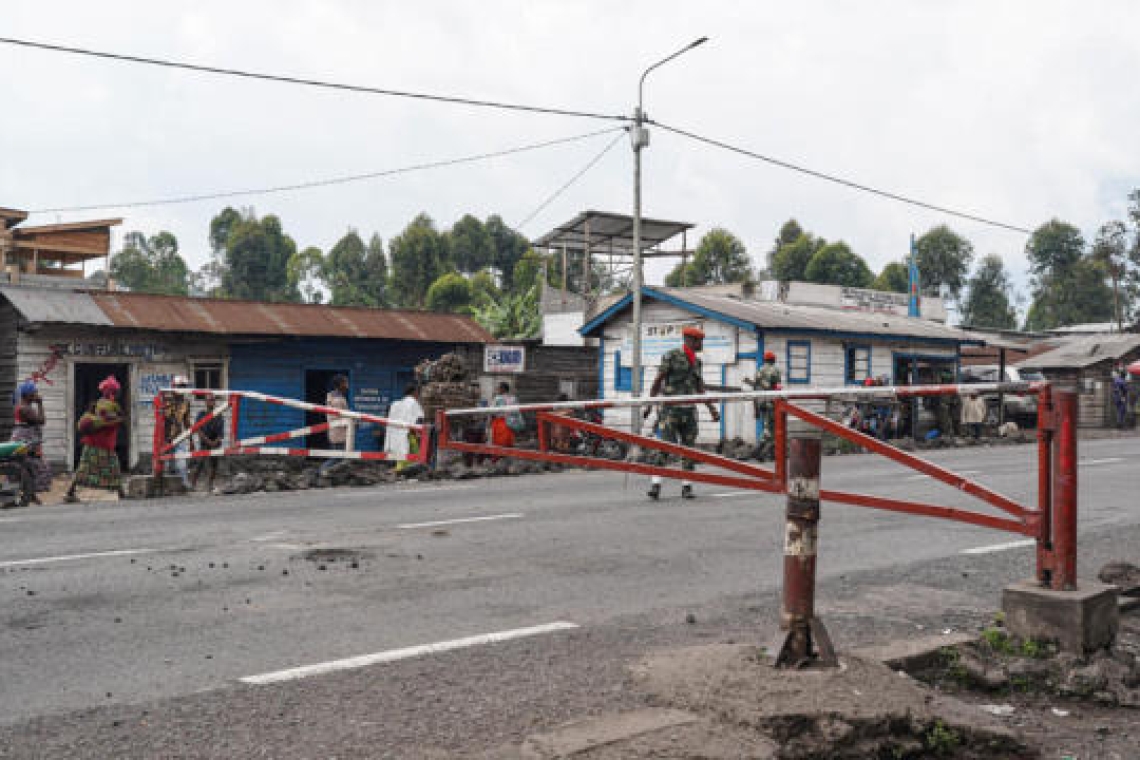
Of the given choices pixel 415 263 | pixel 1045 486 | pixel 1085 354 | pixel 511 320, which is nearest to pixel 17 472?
pixel 1045 486

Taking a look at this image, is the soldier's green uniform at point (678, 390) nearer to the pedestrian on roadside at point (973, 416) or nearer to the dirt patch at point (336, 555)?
the dirt patch at point (336, 555)

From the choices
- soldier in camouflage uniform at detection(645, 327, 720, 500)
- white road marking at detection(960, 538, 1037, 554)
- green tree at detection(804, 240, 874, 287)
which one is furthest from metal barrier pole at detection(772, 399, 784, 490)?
green tree at detection(804, 240, 874, 287)

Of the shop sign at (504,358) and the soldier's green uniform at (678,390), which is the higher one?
the shop sign at (504,358)

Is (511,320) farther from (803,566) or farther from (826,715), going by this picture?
(826,715)

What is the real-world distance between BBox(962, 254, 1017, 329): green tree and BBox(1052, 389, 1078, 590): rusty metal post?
8044cm

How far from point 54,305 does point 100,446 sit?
27.2 ft

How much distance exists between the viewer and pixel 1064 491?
4.59m

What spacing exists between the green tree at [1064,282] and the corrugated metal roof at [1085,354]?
3968cm

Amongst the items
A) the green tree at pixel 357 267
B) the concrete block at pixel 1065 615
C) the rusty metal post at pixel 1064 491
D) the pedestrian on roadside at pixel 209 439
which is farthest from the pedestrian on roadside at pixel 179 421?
the green tree at pixel 357 267

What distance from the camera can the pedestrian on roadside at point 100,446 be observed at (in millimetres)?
12891

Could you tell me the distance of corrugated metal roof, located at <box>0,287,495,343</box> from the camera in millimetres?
19859

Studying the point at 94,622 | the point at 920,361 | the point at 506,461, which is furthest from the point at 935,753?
the point at 920,361

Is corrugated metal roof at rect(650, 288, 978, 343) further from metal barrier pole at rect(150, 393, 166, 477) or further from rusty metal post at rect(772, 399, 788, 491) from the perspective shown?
rusty metal post at rect(772, 399, 788, 491)

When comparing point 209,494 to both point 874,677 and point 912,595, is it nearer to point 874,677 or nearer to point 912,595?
point 912,595
